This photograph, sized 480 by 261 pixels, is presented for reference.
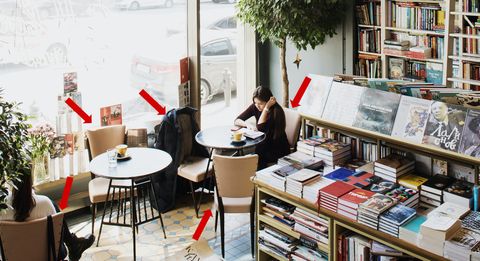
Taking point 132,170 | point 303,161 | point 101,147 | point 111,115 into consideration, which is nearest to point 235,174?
point 303,161

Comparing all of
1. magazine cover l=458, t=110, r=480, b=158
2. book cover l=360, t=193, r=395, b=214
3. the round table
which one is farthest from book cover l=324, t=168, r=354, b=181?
the round table

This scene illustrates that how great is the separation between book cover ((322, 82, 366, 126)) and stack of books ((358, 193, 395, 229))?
760 millimetres

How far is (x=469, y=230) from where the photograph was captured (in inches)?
139

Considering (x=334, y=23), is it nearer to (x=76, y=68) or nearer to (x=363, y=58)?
(x=363, y=58)

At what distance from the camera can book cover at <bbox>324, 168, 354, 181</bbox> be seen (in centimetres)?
430

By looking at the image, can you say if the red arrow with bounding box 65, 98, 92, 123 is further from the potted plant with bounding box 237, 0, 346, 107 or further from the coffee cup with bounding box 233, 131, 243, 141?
the potted plant with bounding box 237, 0, 346, 107

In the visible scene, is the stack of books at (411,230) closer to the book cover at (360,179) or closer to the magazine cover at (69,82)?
the book cover at (360,179)

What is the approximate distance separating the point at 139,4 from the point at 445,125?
3.77 metres

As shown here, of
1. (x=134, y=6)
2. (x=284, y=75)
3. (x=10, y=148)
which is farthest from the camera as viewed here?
(x=284, y=75)

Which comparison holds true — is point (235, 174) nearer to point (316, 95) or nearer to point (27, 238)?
point (316, 95)

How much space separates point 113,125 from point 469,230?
3.89m

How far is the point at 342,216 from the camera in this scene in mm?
3936

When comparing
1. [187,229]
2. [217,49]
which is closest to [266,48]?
[217,49]

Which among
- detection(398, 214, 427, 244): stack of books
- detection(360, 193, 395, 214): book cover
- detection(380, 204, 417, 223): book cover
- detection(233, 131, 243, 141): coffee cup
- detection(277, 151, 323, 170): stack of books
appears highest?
detection(233, 131, 243, 141): coffee cup
